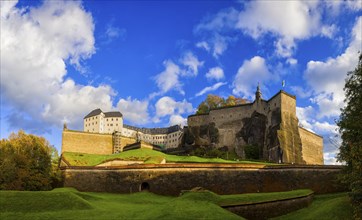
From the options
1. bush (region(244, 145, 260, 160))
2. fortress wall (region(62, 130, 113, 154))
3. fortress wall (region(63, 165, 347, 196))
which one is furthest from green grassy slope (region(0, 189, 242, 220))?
fortress wall (region(62, 130, 113, 154))

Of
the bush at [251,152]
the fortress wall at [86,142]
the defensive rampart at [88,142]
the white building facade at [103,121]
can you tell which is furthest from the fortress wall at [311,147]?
the white building facade at [103,121]

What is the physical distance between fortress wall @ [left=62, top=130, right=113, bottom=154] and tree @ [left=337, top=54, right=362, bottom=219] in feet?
165

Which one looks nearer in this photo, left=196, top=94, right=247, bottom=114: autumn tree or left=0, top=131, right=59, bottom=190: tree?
left=0, top=131, right=59, bottom=190: tree

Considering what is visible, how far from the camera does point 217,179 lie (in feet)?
131

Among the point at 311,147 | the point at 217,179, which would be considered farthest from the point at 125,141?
the point at 217,179

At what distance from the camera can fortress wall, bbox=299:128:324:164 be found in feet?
224

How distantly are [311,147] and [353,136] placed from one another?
46860 mm

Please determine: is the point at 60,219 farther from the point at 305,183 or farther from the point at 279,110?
the point at 279,110

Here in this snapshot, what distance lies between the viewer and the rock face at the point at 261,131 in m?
59.6

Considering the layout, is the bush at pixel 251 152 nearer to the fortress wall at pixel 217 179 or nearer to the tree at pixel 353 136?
the fortress wall at pixel 217 179

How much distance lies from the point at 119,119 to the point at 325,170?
94143 mm

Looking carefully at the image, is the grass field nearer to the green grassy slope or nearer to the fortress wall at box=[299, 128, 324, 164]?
the green grassy slope

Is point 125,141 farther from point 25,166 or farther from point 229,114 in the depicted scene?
point 25,166

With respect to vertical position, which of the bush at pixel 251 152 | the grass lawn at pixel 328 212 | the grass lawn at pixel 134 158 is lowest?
the grass lawn at pixel 328 212
